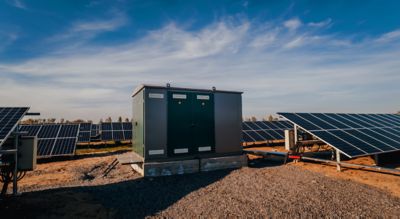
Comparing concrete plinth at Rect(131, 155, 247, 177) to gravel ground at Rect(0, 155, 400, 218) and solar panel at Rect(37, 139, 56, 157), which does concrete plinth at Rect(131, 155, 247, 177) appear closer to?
gravel ground at Rect(0, 155, 400, 218)

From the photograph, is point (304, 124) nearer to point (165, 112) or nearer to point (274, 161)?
point (274, 161)

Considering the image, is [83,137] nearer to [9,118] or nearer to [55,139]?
[55,139]

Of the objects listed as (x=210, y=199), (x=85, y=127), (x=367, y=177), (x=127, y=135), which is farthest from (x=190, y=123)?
(x=85, y=127)

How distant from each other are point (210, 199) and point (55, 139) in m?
15.4

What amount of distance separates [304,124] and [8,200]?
1389 centimetres

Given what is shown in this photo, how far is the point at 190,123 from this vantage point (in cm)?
1103

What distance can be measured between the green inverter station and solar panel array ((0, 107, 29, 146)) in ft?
14.7

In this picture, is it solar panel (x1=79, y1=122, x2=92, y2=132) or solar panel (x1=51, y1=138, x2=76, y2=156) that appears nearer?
solar panel (x1=51, y1=138, x2=76, y2=156)

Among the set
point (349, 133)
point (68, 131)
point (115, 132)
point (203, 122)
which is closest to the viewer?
point (203, 122)

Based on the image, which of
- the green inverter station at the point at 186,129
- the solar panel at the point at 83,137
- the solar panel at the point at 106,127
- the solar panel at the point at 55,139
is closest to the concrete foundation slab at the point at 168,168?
the green inverter station at the point at 186,129

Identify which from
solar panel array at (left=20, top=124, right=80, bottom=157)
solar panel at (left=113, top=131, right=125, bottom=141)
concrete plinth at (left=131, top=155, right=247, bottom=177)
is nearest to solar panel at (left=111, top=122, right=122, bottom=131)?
solar panel at (left=113, top=131, right=125, bottom=141)

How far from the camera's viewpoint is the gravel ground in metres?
5.91

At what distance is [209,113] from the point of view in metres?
11.4

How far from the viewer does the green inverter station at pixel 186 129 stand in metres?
10.1
